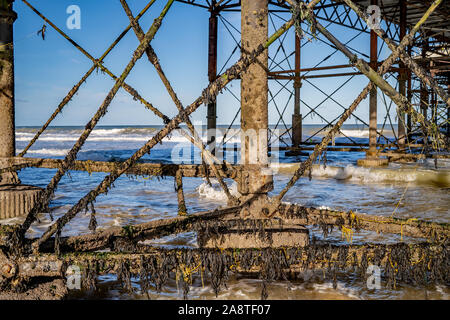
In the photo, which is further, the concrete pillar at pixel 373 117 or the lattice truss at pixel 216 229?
the concrete pillar at pixel 373 117

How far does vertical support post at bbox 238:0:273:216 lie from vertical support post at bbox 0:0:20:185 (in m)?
4.45

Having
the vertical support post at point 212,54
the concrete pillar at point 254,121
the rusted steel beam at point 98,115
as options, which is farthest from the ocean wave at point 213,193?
the rusted steel beam at point 98,115

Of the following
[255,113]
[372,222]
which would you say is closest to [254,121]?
[255,113]

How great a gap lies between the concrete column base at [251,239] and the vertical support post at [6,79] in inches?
176

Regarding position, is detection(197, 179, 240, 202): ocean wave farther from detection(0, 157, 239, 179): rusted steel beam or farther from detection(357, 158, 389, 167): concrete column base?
detection(357, 158, 389, 167): concrete column base

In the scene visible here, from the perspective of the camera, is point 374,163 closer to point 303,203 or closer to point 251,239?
point 303,203

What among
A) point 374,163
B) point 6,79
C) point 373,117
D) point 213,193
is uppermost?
point 6,79

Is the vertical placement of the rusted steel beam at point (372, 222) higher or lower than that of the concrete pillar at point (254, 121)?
lower

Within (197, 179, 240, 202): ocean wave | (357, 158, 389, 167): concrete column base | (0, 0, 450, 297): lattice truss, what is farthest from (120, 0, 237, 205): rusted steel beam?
(357, 158, 389, 167): concrete column base

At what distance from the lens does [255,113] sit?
13.1 feet

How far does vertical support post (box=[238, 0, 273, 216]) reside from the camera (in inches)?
156

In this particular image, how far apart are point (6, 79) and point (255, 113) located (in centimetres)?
466

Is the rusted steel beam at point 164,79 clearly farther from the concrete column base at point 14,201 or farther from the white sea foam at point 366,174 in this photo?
the white sea foam at point 366,174

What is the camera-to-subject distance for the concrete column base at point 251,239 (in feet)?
11.7
